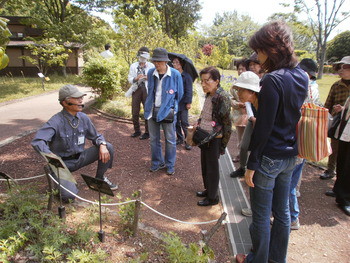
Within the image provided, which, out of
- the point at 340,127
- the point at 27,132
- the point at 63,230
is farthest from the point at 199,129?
the point at 27,132

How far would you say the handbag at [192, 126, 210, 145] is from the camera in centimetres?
298

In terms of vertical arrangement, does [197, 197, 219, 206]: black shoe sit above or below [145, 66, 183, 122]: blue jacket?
below

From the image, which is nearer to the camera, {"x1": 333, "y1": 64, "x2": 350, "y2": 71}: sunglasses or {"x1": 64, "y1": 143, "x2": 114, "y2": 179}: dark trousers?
{"x1": 64, "y1": 143, "x2": 114, "y2": 179}: dark trousers

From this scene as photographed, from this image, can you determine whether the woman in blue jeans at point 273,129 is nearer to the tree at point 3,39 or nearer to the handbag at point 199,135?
the handbag at point 199,135

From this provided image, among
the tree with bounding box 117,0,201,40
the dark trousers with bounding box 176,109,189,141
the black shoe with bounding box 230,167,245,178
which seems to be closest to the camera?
the black shoe with bounding box 230,167,245,178

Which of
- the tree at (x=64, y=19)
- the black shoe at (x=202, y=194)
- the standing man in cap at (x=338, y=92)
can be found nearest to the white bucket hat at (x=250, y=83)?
the black shoe at (x=202, y=194)

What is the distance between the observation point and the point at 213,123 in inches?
118

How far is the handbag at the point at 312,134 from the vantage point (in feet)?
6.68

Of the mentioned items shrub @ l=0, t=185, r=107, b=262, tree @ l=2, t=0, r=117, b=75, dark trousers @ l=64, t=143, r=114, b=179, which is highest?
tree @ l=2, t=0, r=117, b=75

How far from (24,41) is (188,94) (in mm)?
20563

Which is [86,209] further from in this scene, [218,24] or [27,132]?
[218,24]

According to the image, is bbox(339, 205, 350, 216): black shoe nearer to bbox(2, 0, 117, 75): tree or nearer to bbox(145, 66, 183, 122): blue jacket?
bbox(145, 66, 183, 122): blue jacket

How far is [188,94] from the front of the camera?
531 centimetres

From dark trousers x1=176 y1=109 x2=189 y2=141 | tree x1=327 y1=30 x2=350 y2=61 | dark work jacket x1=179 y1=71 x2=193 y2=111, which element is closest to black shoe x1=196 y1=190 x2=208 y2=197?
dark trousers x1=176 y1=109 x2=189 y2=141
